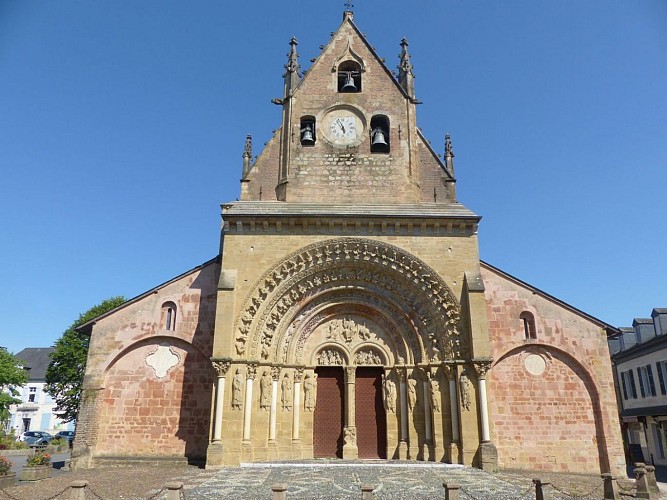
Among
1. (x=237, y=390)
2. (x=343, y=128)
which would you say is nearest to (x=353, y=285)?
(x=237, y=390)

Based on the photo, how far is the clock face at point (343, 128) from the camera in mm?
18969

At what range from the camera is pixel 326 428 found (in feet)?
54.3

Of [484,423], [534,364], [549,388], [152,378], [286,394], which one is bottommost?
[484,423]

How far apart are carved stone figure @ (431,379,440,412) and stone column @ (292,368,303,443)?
174 inches

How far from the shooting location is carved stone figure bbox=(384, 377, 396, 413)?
1638 cm

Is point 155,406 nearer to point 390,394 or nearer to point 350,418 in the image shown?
point 350,418

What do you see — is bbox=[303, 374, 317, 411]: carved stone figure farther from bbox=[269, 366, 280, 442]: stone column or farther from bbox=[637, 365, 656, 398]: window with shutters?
bbox=[637, 365, 656, 398]: window with shutters

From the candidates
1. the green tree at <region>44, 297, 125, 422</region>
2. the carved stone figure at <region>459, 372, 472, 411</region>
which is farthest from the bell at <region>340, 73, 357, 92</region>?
the green tree at <region>44, 297, 125, 422</region>

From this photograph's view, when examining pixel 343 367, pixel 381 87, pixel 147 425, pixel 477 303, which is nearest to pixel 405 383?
pixel 343 367

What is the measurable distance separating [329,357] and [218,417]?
4374mm

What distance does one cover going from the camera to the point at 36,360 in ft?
191

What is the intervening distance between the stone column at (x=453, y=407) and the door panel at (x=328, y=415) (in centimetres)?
373

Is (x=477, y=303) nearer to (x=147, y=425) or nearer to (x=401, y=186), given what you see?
(x=401, y=186)

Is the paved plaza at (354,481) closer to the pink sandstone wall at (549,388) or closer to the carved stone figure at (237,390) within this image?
the carved stone figure at (237,390)
